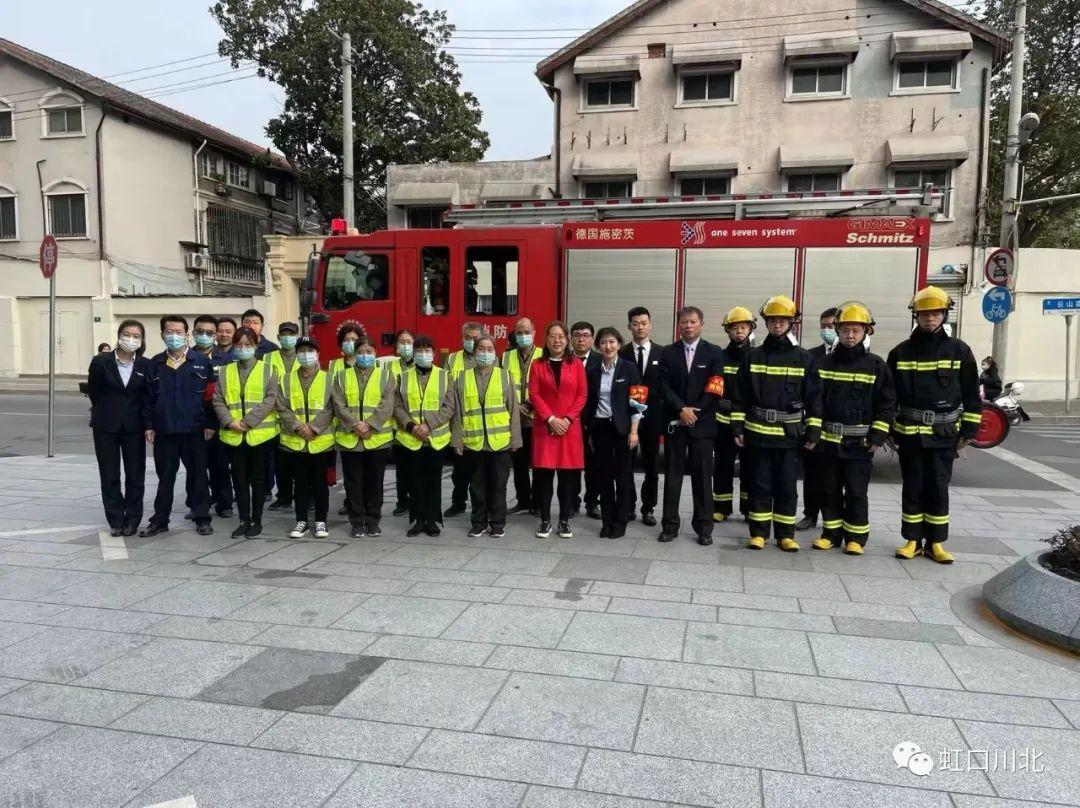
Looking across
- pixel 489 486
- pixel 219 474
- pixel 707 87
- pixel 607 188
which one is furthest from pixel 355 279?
pixel 707 87

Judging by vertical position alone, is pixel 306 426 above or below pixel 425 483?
above

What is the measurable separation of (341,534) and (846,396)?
166 inches

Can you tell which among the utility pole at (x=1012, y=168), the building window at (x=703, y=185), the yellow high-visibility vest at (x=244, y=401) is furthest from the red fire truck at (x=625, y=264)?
the building window at (x=703, y=185)

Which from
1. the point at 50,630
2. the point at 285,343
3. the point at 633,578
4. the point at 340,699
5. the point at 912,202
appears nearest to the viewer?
the point at 340,699

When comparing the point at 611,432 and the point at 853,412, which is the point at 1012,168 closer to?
the point at 853,412

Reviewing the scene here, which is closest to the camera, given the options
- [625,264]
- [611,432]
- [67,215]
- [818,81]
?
[611,432]

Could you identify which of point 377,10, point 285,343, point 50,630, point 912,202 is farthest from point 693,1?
point 50,630

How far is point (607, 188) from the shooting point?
2095 centimetres

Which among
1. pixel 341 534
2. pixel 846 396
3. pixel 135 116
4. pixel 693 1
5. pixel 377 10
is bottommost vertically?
pixel 341 534

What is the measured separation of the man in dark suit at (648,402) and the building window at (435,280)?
3492mm

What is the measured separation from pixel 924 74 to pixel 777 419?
1779 centimetres

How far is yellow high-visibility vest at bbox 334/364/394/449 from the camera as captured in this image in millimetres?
6008

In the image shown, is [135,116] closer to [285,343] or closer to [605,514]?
[285,343]

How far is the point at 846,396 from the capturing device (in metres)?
5.53
